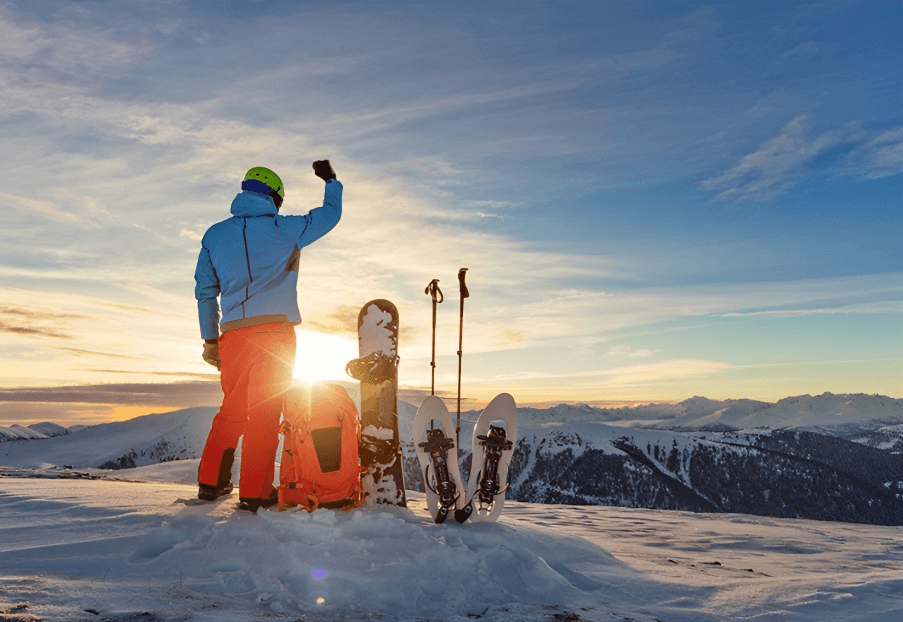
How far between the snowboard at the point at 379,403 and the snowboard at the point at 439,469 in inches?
12.3

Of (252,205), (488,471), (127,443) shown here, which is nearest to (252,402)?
(252,205)

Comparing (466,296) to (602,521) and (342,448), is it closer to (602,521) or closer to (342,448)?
(342,448)

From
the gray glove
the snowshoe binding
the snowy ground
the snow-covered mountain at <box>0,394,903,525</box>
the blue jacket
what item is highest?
the blue jacket

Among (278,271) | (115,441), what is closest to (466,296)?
(278,271)

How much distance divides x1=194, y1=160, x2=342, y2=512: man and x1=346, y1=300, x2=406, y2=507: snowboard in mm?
747

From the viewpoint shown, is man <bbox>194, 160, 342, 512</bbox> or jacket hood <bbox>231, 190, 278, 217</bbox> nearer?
man <bbox>194, 160, 342, 512</bbox>

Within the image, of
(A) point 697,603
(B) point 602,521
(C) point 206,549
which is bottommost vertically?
(B) point 602,521

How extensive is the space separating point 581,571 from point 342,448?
7.77ft

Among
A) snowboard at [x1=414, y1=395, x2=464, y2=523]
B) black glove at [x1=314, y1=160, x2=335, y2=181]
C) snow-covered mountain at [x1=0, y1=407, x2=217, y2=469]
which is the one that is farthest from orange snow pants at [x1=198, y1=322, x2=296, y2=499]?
snow-covered mountain at [x1=0, y1=407, x2=217, y2=469]

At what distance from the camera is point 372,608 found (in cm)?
348

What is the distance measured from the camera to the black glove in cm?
590

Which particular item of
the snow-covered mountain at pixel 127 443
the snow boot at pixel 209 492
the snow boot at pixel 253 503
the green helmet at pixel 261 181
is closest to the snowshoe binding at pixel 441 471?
the snow boot at pixel 253 503

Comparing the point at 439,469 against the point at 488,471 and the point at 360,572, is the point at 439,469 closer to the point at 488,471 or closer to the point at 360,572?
the point at 488,471

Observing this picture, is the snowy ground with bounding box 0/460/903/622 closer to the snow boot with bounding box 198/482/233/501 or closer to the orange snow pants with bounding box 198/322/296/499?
Answer: the snow boot with bounding box 198/482/233/501
